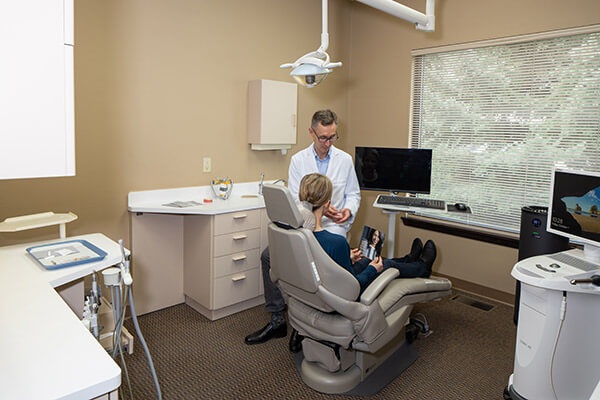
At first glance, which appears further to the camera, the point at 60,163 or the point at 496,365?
the point at 496,365

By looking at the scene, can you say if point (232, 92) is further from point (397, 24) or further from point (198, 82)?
point (397, 24)

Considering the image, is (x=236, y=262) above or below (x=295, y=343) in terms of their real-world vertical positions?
above

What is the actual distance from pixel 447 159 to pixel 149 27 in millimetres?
2737

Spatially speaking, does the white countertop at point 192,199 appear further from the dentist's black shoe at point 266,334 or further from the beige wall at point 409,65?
the beige wall at point 409,65

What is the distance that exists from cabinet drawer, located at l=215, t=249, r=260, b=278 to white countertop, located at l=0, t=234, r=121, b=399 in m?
1.50

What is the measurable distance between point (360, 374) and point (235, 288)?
120cm

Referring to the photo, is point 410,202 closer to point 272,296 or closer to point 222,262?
point 272,296

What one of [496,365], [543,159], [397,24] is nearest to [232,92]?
[397,24]

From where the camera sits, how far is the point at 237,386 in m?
2.33

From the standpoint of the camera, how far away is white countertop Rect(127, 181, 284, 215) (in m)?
2.92

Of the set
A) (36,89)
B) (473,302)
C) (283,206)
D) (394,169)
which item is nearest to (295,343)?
(283,206)

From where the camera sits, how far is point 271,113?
11.8ft

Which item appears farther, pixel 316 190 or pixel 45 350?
pixel 316 190

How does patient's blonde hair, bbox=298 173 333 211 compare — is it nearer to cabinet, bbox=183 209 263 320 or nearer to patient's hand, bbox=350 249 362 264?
patient's hand, bbox=350 249 362 264
